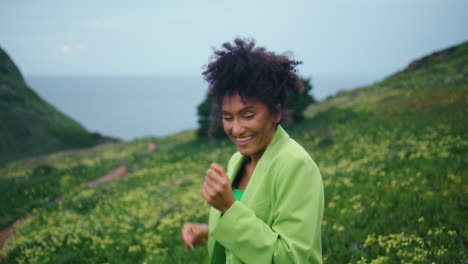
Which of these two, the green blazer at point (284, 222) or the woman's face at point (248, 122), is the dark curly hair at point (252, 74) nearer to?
the woman's face at point (248, 122)

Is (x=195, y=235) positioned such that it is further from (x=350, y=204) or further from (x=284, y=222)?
(x=350, y=204)

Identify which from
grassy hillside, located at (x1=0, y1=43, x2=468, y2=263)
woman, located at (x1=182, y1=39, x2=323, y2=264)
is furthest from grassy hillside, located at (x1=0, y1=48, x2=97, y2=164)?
woman, located at (x1=182, y1=39, x2=323, y2=264)

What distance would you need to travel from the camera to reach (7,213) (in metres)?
8.92

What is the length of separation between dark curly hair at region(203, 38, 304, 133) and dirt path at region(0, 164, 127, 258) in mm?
6818

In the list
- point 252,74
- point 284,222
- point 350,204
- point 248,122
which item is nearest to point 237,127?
point 248,122

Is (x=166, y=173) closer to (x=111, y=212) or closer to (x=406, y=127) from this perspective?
(x=111, y=212)

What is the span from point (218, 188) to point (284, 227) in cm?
42

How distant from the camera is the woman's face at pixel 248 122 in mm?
1764

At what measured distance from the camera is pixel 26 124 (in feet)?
68.5

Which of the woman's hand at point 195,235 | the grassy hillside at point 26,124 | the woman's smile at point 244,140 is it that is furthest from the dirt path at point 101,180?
the grassy hillside at point 26,124

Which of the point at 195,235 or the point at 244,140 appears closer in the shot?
the point at 244,140

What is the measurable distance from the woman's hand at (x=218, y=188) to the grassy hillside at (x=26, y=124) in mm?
21816

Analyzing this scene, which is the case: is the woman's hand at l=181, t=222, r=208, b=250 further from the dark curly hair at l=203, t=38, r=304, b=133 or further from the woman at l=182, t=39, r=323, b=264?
the dark curly hair at l=203, t=38, r=304, b=133

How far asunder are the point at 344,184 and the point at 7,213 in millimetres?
9936
